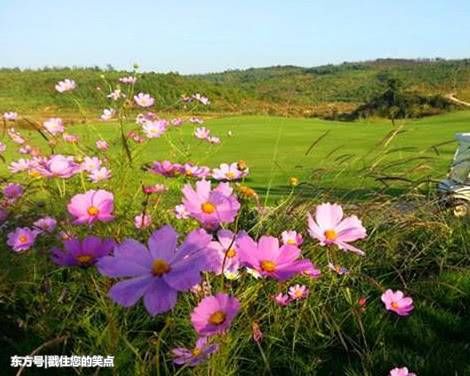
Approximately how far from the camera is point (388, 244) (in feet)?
8.97

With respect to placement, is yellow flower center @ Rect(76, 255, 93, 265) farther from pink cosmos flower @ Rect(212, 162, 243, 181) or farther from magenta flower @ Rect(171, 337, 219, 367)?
pink cosmos flower @ Rect(212, 162, 243, 181)

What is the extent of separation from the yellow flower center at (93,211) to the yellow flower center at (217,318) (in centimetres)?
39

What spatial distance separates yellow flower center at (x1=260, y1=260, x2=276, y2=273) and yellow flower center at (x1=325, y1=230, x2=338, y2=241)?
0.20 m

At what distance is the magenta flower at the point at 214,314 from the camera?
2.84ft

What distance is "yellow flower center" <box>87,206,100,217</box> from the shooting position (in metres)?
1.18

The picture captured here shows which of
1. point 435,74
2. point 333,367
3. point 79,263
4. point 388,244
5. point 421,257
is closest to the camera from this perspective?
point 79,263

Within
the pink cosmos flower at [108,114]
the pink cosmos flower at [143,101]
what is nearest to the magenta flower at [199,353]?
the pink cosmos flower at [143,101]

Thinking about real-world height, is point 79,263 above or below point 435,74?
above

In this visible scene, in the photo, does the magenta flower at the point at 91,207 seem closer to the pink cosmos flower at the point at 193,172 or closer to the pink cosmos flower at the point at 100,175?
the pink cosmos flower at the point at 193,172

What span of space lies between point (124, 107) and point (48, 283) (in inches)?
32.1

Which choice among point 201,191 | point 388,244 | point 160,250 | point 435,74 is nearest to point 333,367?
point 388,244

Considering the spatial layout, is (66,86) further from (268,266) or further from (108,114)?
(268,266)

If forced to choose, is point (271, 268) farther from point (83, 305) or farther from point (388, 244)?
point (388, 244)

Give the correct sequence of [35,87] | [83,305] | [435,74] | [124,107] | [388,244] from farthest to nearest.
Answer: [435,74] → [35,87] → [388,244] → [124,107] → [83,305]
